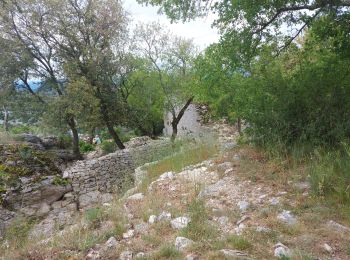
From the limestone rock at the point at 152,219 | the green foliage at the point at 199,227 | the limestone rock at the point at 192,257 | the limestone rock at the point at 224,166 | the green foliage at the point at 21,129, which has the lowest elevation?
the limestone rock at the point at 192,257

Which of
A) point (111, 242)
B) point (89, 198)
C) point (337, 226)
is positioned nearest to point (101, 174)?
point (89, 198)

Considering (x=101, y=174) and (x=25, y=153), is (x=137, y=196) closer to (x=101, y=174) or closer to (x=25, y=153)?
(x=101, y=174)

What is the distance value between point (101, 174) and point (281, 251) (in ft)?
32.9

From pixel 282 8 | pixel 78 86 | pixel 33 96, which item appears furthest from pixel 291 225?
pixel 33 96

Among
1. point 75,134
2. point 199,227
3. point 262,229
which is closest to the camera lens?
point 262,229

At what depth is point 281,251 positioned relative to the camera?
3102 millimetres

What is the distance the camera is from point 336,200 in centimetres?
407

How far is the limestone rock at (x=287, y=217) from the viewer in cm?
372

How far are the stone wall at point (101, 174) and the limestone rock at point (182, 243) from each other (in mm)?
5695

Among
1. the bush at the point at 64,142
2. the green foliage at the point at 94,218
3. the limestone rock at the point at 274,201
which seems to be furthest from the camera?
the bush at the point at 64,142

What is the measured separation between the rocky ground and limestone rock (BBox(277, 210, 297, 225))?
0.01 metres

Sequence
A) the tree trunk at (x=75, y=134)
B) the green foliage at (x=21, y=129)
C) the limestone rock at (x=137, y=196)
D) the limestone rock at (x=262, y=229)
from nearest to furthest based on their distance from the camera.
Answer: the limestone rock at (x=262, y=229)
the limestone rock at (x=137, y=196)
the tree trunk at (x=75, y=134)
the green foliage at (x=21, y=129)

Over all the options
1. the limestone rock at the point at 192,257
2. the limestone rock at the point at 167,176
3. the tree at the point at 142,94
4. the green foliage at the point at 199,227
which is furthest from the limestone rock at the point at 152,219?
the tree at the point at 142,94

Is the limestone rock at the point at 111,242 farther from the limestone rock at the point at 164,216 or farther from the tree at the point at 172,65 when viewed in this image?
the tree at the point at 172,65
